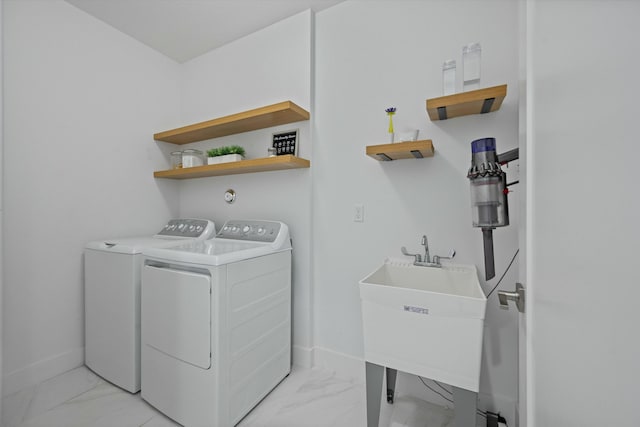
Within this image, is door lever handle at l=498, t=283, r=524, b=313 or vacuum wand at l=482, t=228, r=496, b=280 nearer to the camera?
door lever handle at l=498, t=283, r=524, b=313

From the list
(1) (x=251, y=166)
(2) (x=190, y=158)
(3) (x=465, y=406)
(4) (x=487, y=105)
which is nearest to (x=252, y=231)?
(1) (x=251, y=166)

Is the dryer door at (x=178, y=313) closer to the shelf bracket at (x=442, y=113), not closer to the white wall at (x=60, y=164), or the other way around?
the white wall at (x=60, y=164)

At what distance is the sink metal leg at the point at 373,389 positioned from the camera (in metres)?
1.31

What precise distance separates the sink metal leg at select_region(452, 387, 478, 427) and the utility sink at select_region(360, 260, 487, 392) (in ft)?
0.14

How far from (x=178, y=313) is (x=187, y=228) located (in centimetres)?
108

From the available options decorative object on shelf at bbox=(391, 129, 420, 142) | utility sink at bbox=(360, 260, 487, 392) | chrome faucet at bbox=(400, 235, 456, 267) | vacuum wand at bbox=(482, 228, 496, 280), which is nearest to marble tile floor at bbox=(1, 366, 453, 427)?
utility sink at bbox=(360, 260, 487, 392)

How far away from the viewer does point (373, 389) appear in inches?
52.2

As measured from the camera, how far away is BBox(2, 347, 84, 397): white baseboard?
1686mm

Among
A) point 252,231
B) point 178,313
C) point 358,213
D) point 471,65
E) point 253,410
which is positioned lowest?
point 253,410

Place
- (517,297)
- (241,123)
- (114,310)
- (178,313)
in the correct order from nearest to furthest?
(517,297) < (178,313) < (114,310) < (241,123)

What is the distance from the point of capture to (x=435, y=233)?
5.41ft

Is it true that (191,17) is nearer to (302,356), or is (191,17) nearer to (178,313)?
(178,313)

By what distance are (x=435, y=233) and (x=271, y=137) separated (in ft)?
5.03

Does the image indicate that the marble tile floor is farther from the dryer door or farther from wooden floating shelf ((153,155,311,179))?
wooden floating shelf ((153,155,311,179))
